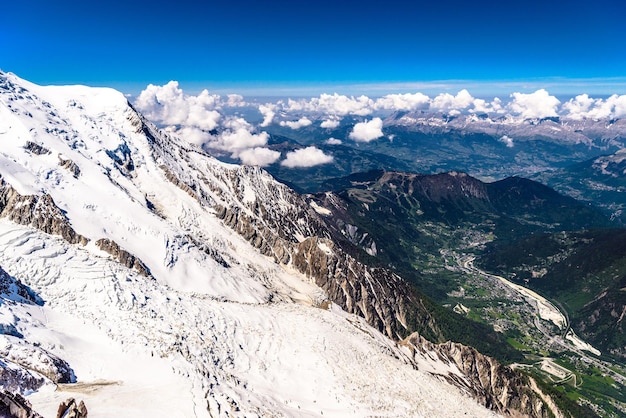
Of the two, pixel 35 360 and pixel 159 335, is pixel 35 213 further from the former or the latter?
pixel 35 360

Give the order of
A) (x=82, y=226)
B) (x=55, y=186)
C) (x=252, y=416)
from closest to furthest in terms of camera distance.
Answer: (x=252, y=416) < (x=82, y=226) < (x=55, y=186)

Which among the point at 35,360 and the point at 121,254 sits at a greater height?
the point at 35,360

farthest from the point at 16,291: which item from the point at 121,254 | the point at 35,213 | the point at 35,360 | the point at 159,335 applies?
the point at 35,213

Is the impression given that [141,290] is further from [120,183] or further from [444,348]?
[444,348]

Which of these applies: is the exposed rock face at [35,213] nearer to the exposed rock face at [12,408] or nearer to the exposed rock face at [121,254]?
the exposed rock face at [121,254]

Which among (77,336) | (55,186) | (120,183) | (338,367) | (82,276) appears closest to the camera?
(77,336)

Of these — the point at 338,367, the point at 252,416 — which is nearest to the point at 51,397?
the point at 252,416

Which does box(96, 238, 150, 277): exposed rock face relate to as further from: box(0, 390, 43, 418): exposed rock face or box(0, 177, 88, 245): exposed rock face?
box(0, 390, 43, 418): exposed rock face
